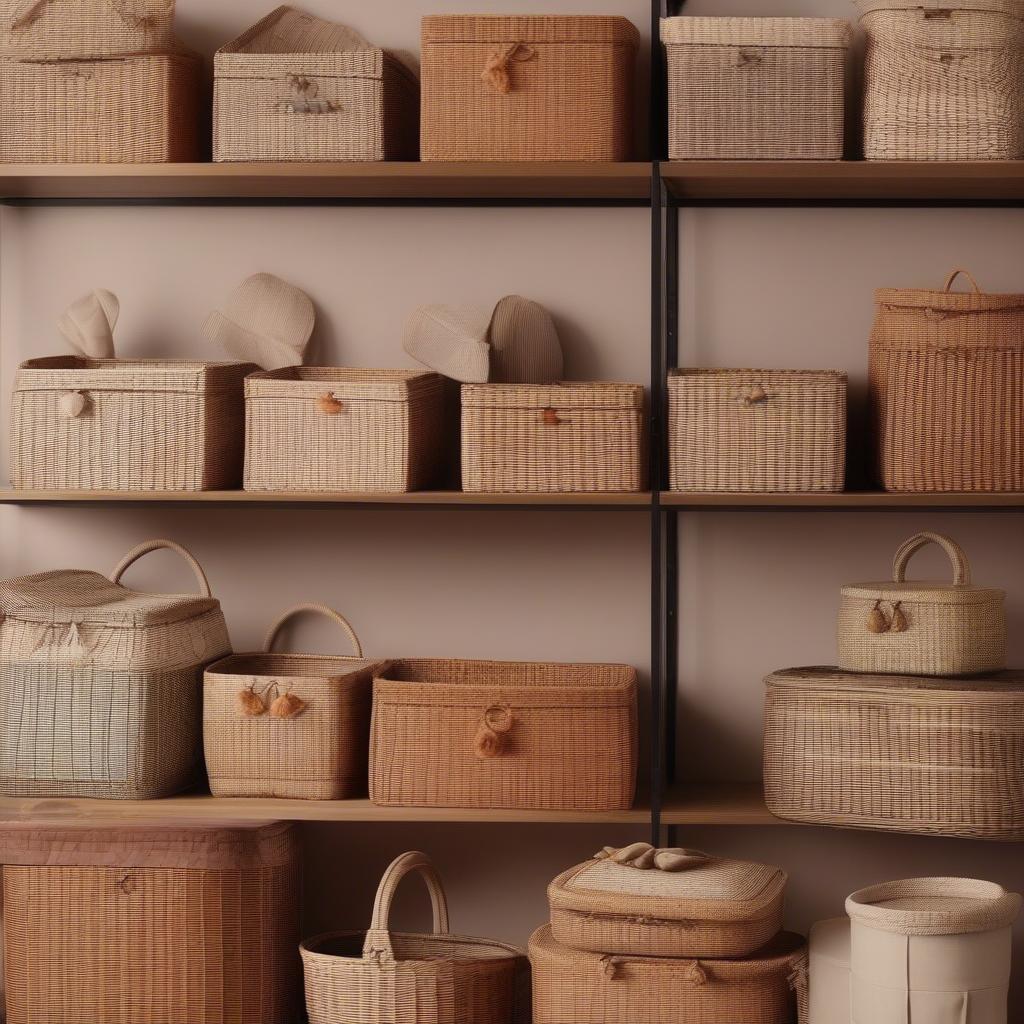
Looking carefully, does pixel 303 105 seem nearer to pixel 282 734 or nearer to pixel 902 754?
pixel 282 734

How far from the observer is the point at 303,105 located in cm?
327

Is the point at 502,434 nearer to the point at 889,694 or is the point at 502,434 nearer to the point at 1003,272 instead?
the point at 889,694

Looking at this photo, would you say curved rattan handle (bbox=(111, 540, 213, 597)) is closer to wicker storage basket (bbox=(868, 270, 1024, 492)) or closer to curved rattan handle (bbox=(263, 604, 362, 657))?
curved rattan handle (bbox=(263, 604, 362, 657))

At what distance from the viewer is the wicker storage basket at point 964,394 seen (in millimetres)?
3164

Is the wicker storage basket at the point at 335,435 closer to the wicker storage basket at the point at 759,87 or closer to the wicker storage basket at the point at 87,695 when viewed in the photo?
the wicker storage basket at the point at 87,695

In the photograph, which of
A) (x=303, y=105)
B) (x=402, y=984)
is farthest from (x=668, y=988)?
(x=303, y=105)

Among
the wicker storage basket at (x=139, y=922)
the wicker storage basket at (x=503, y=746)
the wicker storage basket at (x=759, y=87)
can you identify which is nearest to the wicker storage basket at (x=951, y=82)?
the wicker storage basket at (x=759, y=87)

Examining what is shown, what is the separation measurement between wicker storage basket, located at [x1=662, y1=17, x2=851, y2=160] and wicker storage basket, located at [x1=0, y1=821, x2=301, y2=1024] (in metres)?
1.77

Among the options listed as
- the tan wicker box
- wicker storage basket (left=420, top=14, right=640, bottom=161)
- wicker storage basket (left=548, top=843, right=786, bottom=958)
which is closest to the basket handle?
wicker storage basket (left=548, top=843, right=786, bottom=958)

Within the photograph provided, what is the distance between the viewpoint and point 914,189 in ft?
11.2

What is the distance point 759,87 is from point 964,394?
Result: 78cm

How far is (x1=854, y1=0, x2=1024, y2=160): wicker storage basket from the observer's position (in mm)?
3139

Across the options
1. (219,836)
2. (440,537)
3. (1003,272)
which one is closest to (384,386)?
(440,537)

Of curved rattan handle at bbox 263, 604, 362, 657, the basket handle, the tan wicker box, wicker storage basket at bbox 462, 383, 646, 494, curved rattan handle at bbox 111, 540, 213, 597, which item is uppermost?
the tan wicker box
